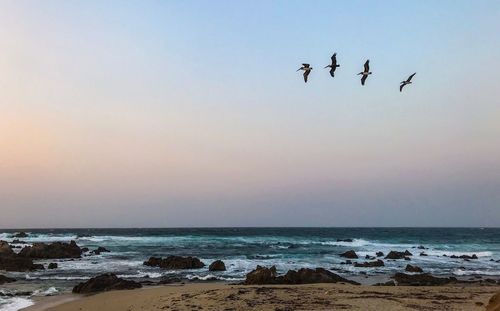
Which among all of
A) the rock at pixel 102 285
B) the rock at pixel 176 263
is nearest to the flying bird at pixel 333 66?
the rock at pixel 102 285

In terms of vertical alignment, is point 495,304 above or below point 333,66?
below

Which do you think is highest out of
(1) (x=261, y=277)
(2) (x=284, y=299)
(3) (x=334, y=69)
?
(3) (x=334, y=69)

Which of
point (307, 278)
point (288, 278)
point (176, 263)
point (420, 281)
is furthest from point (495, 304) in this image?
point (176, 263)

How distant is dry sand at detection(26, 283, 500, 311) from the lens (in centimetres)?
1435

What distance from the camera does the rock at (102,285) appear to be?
1975 cm

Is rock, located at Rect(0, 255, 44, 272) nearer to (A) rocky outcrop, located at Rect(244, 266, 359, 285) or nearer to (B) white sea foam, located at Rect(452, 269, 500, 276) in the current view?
(A) rocky outcrop, located at Rect(244, 266, 359, 285)

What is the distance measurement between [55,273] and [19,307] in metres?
11.8

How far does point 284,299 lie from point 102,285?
8.87 metres

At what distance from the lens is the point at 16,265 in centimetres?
2900

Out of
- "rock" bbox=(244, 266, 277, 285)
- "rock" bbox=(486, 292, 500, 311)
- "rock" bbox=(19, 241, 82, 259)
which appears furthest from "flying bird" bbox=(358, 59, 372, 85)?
"rock" bbox=(19, 241, 82, 259)

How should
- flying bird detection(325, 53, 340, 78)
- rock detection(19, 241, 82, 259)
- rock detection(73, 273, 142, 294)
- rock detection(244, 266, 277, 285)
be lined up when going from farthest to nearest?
rock detection(19, 241, 82, 259) < rock detection(244, 266, 277, 285) < rock detection(73, 273, 142, 294) < flying bird detection(325, 53, 340, 78)

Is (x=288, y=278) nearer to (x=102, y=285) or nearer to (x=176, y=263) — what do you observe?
(x=102, y=285)

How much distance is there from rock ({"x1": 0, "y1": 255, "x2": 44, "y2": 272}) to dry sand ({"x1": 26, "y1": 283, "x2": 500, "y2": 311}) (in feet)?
41.8

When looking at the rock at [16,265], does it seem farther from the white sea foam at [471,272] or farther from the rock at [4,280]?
the white sea foam at [471,272]
